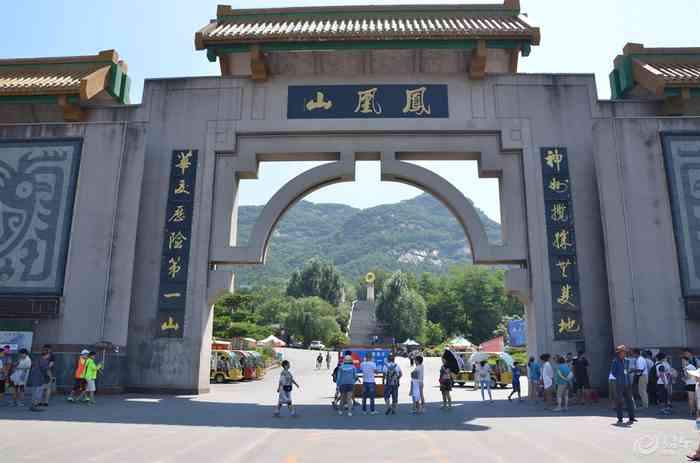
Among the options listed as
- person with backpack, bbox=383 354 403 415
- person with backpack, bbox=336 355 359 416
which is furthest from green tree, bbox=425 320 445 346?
person with backpack, bbox=336 355 359 416

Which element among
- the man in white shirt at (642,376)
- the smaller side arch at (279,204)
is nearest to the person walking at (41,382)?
the smaller side arch at (279,204)

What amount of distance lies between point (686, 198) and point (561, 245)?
11.8ft

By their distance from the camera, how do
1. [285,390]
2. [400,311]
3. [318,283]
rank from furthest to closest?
1. [318,283]
2. [400,311]
3. [285,390]

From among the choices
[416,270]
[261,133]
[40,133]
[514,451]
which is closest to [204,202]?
[261,133]

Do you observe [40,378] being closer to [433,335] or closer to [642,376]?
[642,376]

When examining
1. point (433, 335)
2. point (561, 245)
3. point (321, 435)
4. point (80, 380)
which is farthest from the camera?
point (433, 335)

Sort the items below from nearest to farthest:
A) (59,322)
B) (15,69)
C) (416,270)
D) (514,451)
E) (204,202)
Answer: (514,451) → (59,322) → (204,202) → (15,69) → (416,270)

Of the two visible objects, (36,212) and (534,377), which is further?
(36,212)

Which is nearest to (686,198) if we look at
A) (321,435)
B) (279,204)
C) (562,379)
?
(562,379)

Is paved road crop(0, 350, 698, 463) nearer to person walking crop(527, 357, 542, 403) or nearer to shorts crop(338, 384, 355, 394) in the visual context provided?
shorts crop(338, 384, 355, 394)

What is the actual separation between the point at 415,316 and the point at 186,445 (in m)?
59.8

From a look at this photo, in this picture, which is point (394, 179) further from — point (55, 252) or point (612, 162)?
point (55, 252)

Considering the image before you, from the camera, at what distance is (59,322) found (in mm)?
14648

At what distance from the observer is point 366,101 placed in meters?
16.3
